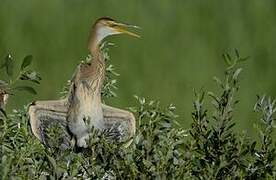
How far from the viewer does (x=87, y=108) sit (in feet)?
12.2

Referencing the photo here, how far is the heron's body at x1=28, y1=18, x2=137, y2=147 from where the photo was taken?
3480 mm

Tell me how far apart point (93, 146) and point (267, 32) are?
11.8 feet

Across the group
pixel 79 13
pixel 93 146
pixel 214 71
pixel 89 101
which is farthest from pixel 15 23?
pixel 93 146

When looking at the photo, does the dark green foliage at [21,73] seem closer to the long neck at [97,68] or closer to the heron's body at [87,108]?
the heron's body at [87,108]

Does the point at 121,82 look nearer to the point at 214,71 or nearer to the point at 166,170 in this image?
the point at 214,71

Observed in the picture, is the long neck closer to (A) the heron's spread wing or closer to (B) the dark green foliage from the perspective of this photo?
(A) the heron's spread wing

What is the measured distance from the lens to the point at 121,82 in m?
5.14

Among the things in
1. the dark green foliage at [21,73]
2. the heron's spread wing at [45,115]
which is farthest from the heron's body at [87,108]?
the dark green foliage at [21,73]

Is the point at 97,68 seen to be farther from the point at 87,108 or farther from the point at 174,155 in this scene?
the point at 174,155

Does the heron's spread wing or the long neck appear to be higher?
the long neck

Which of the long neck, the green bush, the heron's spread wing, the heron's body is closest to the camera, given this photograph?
the green bush

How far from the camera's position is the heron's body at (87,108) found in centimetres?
348

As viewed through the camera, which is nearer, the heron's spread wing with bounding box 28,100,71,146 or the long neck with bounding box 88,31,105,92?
the heron's spread wing with bounding box 28,100,71,146

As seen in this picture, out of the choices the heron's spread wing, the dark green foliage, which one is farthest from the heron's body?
the dark green foliage
